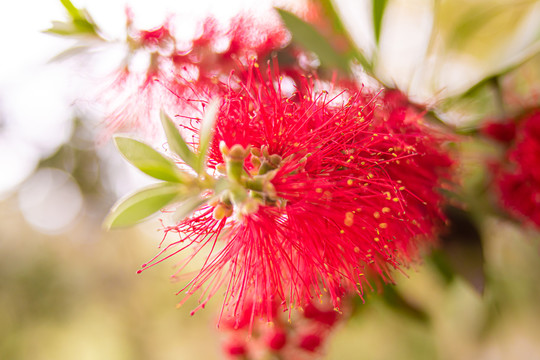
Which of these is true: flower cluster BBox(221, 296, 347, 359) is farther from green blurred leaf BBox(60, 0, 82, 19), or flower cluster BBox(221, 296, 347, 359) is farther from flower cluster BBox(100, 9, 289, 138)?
green blurred leaf BBox(60, 0, 82, 19)

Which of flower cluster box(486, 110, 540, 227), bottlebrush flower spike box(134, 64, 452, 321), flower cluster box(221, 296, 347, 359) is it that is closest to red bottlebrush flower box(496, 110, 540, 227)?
flower cluster box(486, 110, 540, 227)

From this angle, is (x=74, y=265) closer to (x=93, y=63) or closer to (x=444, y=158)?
(x=93, y=63)

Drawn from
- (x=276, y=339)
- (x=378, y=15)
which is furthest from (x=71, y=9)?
(x=276, y=339)

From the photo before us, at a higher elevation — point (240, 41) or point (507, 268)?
point (240, 41)

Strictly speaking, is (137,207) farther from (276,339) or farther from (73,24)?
(276,339)

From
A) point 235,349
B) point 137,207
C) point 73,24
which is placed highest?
point 73,24

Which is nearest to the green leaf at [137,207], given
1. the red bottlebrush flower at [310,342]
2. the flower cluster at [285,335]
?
the flower cluster at [285,335]

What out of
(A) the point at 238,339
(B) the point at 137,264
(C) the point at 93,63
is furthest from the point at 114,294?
(C) the point at 93,63

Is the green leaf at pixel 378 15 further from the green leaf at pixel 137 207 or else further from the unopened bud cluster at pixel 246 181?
the green leaf at pixel 137 207
